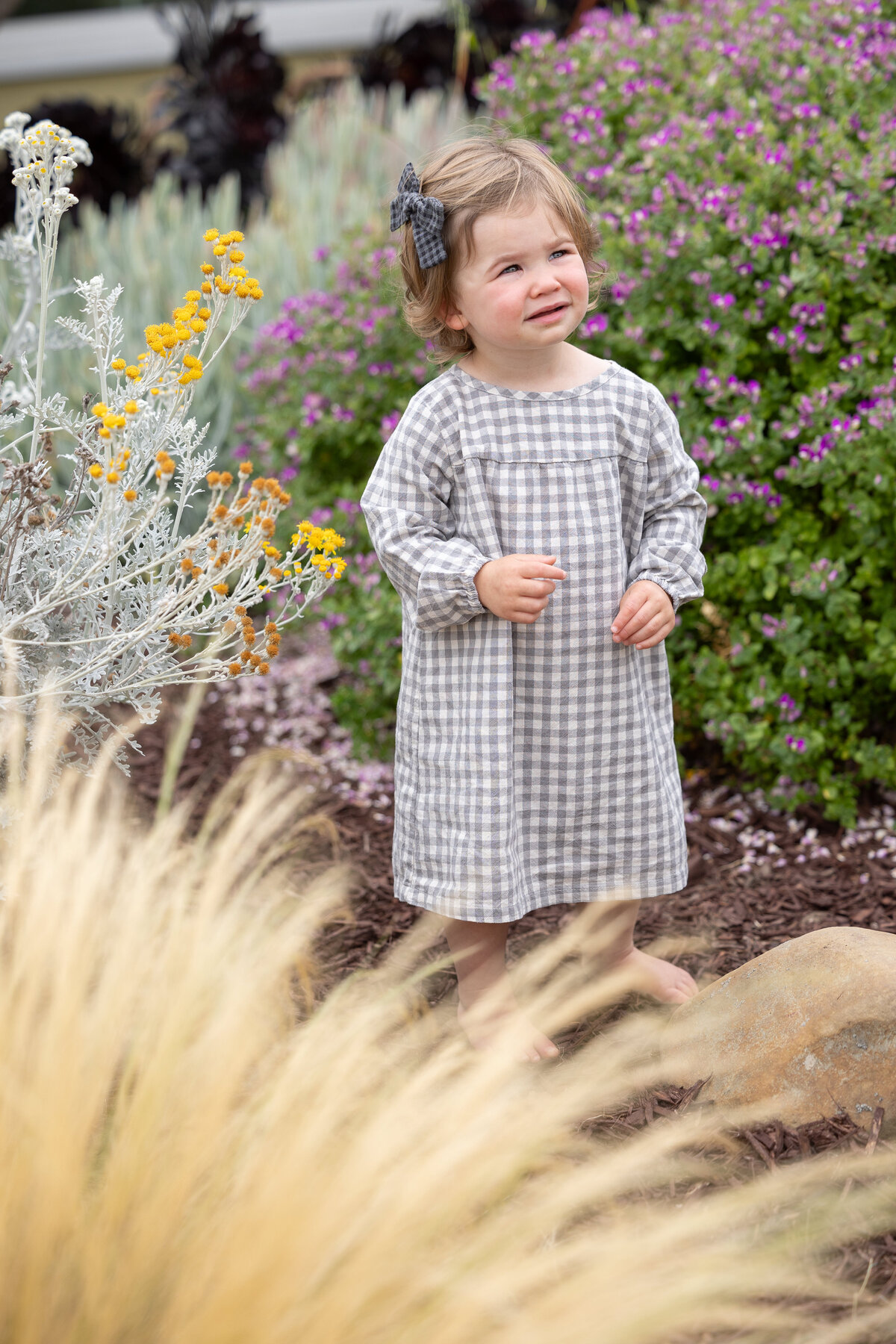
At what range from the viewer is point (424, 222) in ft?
6.23

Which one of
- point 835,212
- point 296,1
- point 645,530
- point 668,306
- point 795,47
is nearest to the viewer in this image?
point 645,530

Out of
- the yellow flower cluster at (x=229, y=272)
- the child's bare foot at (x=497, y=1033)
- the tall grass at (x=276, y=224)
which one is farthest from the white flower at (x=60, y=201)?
the tall grass at (x=276, y=224)

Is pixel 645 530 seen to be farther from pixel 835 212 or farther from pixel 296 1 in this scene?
pixel 296 1

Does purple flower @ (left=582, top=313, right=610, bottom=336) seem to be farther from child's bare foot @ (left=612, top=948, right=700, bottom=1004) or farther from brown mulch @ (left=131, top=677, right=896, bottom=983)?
child's bare foot @ (left=612, top=948, right=700, bottom=1004)

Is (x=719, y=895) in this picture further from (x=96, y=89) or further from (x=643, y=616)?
(x=96, y=89)

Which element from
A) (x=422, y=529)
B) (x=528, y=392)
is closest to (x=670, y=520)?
(x=528, y=392)

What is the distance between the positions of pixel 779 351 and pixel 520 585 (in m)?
1.40

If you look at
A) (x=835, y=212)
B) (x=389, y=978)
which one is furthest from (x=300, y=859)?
(x=835, y=212)

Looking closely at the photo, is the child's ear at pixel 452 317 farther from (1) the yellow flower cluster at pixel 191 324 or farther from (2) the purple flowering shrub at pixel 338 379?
(2) the purple flowering shrub at pixel 338 379

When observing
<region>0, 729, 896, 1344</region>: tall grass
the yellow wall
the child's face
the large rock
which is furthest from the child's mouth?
the yellow wall

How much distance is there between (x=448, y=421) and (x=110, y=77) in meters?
8.25

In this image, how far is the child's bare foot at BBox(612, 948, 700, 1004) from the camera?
221 cm

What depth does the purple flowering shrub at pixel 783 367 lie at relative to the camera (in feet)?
8.90

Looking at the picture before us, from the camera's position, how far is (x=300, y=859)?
9.64 feet
